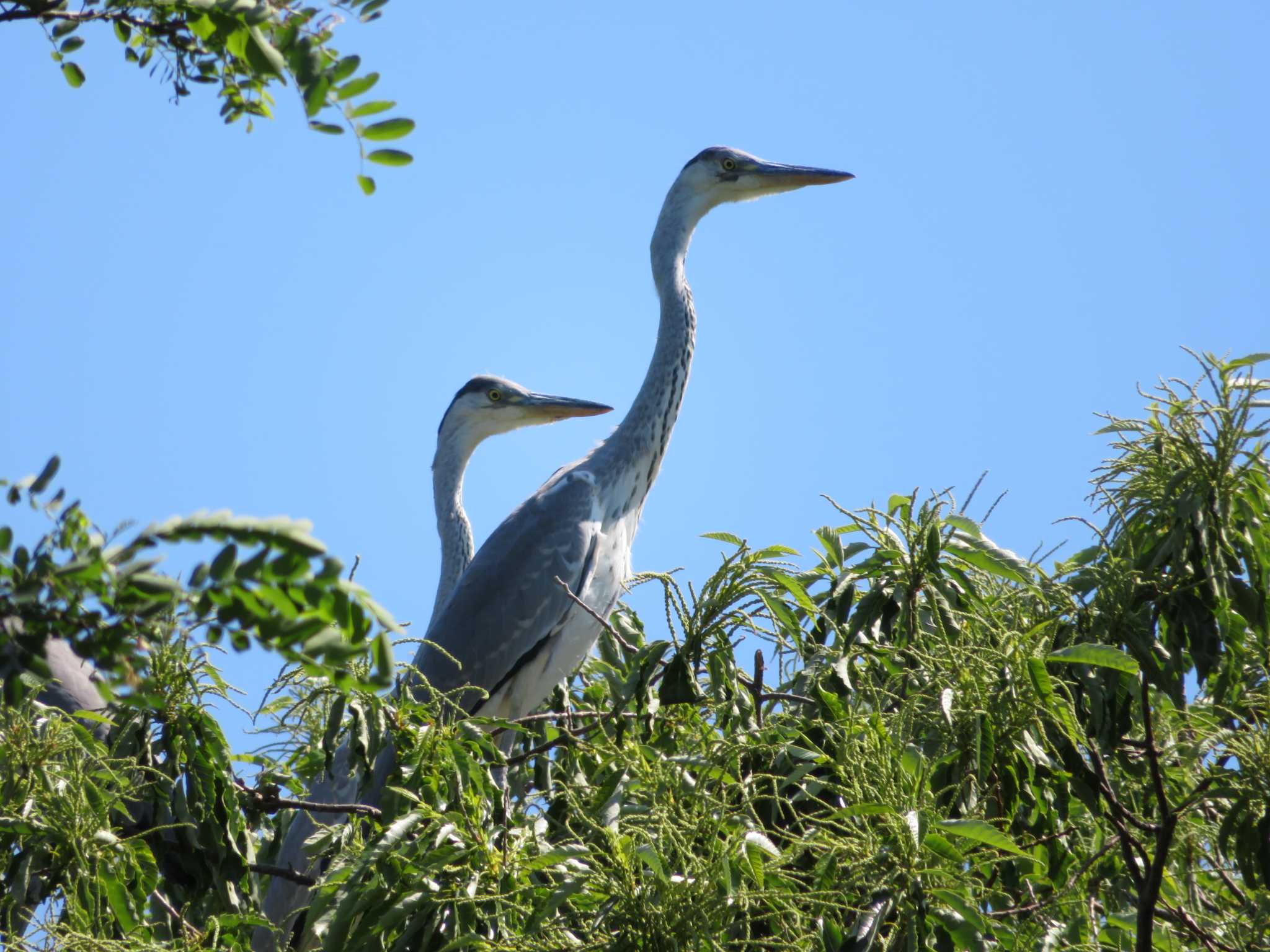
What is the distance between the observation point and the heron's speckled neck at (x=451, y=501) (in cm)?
628

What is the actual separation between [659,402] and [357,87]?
3625 millimetres

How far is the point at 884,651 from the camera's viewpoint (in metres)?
2.63

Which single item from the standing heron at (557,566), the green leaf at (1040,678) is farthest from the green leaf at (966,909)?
the standing heron at (557,566)

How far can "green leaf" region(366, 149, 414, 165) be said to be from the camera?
1462mm

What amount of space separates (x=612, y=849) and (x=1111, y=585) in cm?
120

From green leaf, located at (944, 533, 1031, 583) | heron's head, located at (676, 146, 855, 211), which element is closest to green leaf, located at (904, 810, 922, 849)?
green leaf, located at (944, 533, 1031, 583)

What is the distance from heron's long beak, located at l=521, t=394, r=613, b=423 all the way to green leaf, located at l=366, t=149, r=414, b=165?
199 inches

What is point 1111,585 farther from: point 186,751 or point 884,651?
point 186,751

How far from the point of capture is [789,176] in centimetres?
578

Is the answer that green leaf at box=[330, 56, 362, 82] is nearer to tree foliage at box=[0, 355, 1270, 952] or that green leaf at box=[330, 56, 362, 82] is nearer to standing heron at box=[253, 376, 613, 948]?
tree foliage at box=[0, 355, 1270, 952]

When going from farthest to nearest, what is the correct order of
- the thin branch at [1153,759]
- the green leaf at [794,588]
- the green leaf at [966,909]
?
the green leaf at [794,588] → the thin branch at [1153,759] → the green leaf at [966,909]

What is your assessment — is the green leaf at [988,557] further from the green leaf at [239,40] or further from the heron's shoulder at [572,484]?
the heron's shoulder at [572,484]

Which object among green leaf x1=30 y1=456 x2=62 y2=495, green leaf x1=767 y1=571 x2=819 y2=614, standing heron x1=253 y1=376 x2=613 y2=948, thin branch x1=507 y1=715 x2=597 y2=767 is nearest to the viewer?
green leaf x1=30 y1=456 x2=62 y2=495

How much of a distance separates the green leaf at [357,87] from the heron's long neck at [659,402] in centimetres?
349
